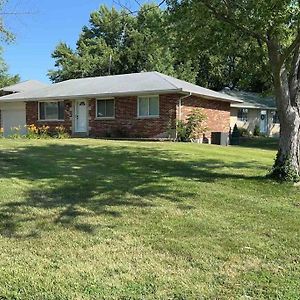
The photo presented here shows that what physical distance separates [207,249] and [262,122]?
33.9m

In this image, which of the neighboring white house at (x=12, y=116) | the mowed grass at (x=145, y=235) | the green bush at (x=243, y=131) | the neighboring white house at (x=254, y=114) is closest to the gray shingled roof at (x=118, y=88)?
the neighboring white house at (x=12, y=116)

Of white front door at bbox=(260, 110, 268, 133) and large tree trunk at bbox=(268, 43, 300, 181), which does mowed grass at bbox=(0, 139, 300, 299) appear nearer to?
large tree trunk at bbox=(268, 43, 300, 181)

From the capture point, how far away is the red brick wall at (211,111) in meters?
23.0

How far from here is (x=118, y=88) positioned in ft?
78.8

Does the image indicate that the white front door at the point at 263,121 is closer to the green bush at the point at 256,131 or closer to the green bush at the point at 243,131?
the green bush at the point at 256,131

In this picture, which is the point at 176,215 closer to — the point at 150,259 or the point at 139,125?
the point at 150,259

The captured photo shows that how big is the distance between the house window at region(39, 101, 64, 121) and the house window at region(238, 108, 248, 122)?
15428 millimetres

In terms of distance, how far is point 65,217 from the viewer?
20.0ft

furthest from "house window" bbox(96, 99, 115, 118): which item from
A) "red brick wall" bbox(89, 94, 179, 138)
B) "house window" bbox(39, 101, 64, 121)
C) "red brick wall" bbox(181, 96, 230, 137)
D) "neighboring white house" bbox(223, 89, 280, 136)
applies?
"neighboring white house" bbox(223, 89, 280, 136)

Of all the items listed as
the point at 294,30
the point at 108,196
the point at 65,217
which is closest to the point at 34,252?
the point at 65,217

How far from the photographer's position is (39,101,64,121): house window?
2638 centimetres

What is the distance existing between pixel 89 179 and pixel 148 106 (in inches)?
571

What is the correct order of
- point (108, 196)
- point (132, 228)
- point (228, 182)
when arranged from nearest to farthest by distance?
point (132, 228) → point (108, 196) → point (228, 182)

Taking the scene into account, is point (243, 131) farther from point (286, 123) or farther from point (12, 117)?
point (286, 123)
